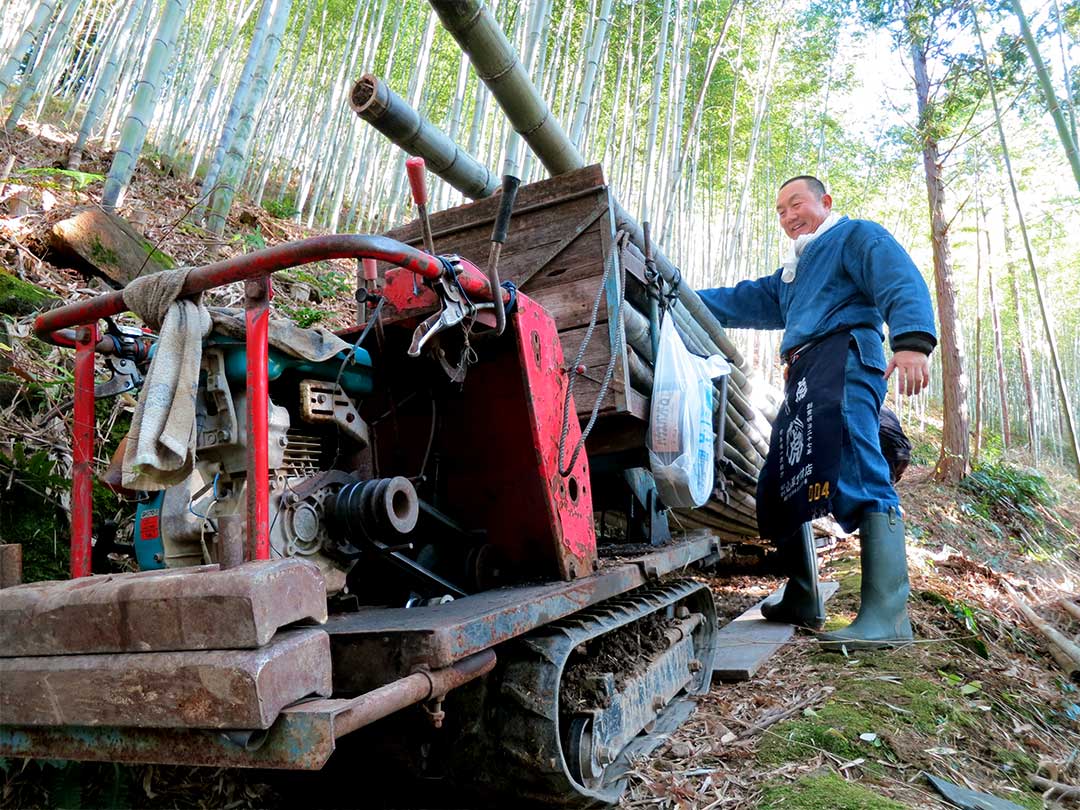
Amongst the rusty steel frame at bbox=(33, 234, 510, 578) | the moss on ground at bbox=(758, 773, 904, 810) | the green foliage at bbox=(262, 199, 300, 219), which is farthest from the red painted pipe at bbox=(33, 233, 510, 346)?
the green foliage at bbox=(262, 199, 300, 219)

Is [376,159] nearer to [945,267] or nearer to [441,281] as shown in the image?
[945,267]

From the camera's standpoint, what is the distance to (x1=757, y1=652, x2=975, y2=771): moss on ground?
7.22 ft

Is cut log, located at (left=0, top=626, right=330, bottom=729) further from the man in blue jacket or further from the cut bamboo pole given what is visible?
the man in blue jacket

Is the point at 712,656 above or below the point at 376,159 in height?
below

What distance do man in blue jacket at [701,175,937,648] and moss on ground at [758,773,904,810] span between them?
132 centimetres

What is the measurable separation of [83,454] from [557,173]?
2.04 meters

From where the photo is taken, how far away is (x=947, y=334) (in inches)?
388

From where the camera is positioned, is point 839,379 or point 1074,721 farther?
point 839,379

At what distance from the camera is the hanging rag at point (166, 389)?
1471 mm

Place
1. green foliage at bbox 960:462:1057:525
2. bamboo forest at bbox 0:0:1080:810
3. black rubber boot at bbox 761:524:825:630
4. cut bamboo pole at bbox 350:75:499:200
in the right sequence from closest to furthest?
1. bamboo forest at bbox 0:0:1080:810
2. cut bamboo pole at bbox 350:75:499:200
3. black rubber boot at bbox 761:524:825:630
4. green foliage at bbox 960:462:1057:525

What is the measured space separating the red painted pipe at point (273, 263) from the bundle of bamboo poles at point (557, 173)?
688mm

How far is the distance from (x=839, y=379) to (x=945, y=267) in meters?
8.46

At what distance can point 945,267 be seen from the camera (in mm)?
10234

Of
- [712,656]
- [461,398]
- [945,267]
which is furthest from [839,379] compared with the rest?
[945,267]
